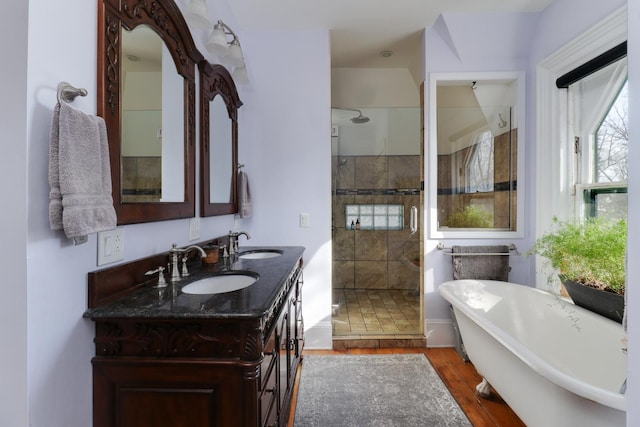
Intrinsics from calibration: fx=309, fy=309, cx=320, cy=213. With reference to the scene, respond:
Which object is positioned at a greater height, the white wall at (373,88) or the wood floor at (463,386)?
the white wall at (373,88)

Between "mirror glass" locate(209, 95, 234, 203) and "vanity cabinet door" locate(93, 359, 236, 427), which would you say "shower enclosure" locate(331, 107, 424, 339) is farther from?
"vanity cabinet door" locate(93, 359, 236, 427)

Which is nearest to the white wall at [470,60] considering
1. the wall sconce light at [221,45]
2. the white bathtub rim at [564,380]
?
the white bathtub rim at [564,380]

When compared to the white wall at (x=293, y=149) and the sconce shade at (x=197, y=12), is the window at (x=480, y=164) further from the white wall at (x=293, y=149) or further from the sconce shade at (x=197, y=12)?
the sconce shade at (x=197, y=12)

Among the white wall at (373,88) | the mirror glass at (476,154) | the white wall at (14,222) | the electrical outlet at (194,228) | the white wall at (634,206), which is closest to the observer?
the white wall at (634,206)

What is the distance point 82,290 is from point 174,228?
2.03 feet

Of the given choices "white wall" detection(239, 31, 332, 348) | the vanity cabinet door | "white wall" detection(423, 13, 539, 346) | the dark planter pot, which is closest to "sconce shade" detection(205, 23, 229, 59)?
"white wall" detection(239, 31, 332, 348)

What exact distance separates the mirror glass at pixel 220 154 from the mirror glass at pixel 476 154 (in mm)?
1654

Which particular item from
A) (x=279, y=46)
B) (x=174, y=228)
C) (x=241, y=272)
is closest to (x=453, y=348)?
(x=241, y=272)

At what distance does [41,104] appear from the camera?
0.83m

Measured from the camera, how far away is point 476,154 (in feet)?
9.03

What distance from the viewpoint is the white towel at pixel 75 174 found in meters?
0.82

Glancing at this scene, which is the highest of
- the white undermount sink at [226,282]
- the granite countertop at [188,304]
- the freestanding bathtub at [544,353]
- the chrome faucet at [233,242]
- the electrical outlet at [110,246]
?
the electrical outlet at [110,246]

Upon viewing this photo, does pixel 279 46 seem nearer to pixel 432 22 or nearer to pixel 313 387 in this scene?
pixel 432 22

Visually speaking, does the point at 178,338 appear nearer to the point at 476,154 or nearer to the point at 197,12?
the point at 197,12
